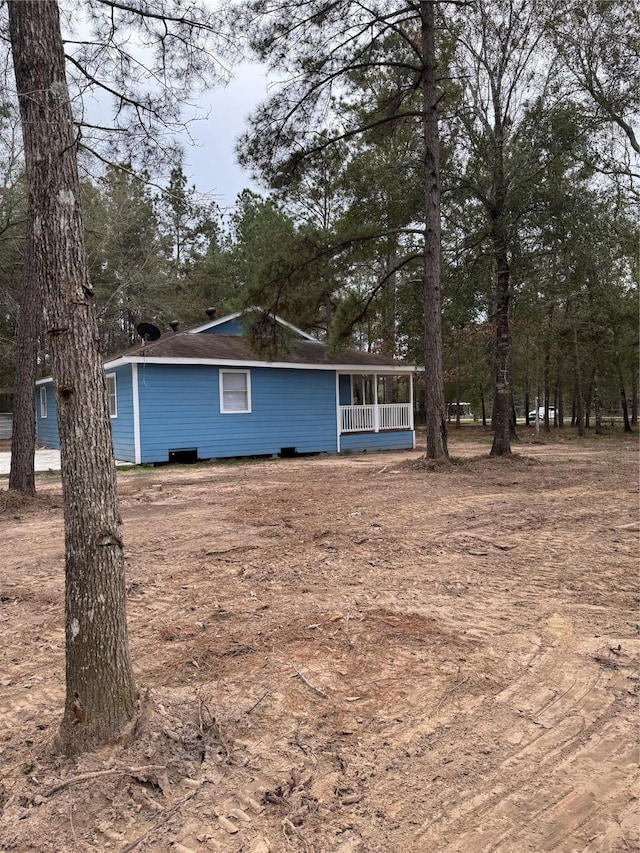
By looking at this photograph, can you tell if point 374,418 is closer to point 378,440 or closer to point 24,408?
point 378,440

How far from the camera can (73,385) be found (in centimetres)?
201

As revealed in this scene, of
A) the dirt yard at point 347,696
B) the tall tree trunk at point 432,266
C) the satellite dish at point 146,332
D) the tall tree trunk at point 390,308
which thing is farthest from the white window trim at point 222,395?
the dirt yard at point 347,696

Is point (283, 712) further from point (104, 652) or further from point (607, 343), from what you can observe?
point (607, 343)

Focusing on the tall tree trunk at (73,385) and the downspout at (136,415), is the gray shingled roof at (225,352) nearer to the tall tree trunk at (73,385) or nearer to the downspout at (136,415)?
the downspout at (136,415)

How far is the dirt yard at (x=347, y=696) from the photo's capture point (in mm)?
1717

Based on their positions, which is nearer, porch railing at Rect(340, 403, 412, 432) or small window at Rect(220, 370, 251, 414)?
small window at Rect(220, 370, 251, 414)

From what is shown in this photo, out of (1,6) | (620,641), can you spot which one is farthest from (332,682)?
(1,6)

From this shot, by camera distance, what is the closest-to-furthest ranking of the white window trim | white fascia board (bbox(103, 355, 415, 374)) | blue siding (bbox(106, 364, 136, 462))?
white fascia board (bbox(103, 355, 415, 374))
blue siding (bbox(106, 364, 136, 462))
the white window trim

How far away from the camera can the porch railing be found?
1582cm

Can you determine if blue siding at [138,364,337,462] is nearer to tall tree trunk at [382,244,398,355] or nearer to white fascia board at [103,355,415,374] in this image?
white fascia board at [103,355,415,374]

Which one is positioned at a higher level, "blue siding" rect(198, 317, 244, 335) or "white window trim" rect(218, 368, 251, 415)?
"blue siding" rect(198, 317, 244, 335)

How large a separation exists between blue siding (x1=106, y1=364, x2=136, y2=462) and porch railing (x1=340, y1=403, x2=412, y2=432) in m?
5.88

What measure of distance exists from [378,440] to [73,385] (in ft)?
47.5

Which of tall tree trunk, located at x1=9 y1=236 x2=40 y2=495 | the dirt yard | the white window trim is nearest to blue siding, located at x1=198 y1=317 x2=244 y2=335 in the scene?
the white window trim
